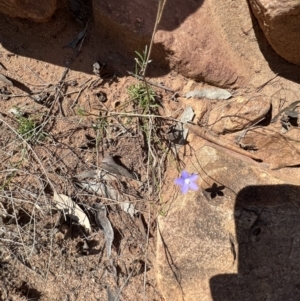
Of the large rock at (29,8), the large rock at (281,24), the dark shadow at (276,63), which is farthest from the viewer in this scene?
the dark shadow at (276,63)

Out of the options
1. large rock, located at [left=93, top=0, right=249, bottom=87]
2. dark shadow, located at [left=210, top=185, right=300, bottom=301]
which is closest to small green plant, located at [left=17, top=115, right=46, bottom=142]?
large rock, located at [left=93, top=0, right=249, bottom=87]

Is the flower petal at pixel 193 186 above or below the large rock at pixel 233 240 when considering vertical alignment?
above

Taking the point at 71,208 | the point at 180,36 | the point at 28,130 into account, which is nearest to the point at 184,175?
the point at 71,208

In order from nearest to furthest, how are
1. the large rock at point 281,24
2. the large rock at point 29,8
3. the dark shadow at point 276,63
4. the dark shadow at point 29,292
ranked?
the large rock at point 281,24, the large rock at point 29,8, the dark shadow at point 29,292, the dark shadow at point 276,63

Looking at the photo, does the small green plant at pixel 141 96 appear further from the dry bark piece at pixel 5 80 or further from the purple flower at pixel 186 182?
the dry bark piece at pixel 5 80

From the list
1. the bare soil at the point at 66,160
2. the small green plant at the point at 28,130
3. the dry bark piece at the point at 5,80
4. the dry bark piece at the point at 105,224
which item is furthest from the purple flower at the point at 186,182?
the dry bark piece at the point at 5,80

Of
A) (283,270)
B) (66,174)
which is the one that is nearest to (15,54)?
(66,174)

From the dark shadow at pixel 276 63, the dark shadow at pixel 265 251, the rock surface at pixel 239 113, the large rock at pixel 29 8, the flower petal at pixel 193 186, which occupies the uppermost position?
the large rock at pixel 29 8
